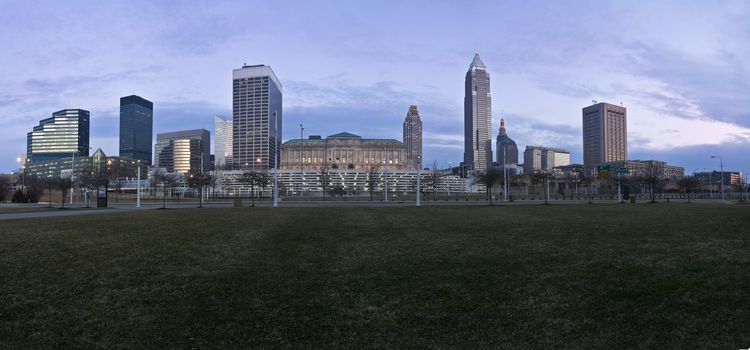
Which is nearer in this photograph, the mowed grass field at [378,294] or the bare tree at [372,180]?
the mowed grass field at [378,294]

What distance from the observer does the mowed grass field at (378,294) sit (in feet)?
25.6

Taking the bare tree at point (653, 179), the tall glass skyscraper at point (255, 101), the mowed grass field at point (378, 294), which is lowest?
the mowed grass field at point (378, 294)

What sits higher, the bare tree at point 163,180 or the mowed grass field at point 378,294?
the bare tree at point 163,180

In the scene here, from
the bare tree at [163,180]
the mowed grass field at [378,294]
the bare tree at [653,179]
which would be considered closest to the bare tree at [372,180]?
the bare tree at [163,180]

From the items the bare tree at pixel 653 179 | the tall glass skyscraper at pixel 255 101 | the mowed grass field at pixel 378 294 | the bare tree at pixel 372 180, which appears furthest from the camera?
the tall glass skyscraper at pixel 255 101

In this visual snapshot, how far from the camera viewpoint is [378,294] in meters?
9.95

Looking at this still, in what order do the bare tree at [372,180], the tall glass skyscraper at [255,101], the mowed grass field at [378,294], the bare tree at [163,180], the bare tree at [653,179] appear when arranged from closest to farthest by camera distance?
the mowed grass field at [378,294] → the bare tree at [653,179] → the bare tree at [163,180] → the bare tree at [372,180] → the tall glass skyscraper at [255,101]

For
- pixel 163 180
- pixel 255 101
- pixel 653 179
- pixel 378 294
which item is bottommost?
pixel 378 294

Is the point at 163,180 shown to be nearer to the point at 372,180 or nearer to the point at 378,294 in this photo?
the point at 372,180

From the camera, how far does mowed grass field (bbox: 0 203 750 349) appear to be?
25.6 feet

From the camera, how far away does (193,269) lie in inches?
474

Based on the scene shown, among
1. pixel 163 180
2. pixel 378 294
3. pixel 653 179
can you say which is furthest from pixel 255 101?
pixel 378 294

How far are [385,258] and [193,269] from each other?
16.6 ft

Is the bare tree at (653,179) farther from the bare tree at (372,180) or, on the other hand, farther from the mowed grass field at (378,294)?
the mowed grass field at (378,294)
